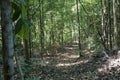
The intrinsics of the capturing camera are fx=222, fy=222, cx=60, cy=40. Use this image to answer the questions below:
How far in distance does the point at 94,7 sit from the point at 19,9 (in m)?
21.6

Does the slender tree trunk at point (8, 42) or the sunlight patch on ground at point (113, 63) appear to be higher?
the slender tree trunk at point (8, 42)

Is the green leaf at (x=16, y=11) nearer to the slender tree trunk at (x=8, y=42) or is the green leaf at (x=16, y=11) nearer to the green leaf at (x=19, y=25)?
the green leaf at (x=19, y=25)

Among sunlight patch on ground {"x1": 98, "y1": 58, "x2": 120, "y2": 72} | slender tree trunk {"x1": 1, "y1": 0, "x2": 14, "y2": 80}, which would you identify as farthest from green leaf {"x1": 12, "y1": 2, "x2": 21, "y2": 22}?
sunlight patch on ground {"x1": 98, "y1": 58, "x2": 120, "y2": 72}

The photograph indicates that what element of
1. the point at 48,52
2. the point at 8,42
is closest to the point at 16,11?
the point at 8,42

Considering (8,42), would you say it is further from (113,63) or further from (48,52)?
(48,52)

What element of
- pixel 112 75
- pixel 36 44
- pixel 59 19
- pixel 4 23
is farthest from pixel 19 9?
pixel 59 19

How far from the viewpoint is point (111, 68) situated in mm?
10492

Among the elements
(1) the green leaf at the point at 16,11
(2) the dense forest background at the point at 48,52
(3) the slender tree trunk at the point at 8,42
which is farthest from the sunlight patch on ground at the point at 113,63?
(3) the slender tree trunk at the point at 8,42

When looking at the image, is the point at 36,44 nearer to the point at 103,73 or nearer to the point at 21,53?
the point at 21,53

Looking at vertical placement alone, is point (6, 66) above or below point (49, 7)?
below

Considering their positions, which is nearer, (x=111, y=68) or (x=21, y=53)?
(x=111, y=68)

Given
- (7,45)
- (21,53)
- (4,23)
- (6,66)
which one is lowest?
(21,53)

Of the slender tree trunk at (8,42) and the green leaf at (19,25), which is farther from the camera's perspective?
the green leaf at (19,25)

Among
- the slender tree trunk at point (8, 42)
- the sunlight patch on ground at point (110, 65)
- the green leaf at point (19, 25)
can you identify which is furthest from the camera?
the sunlight patch on ground at point (110, 65)
